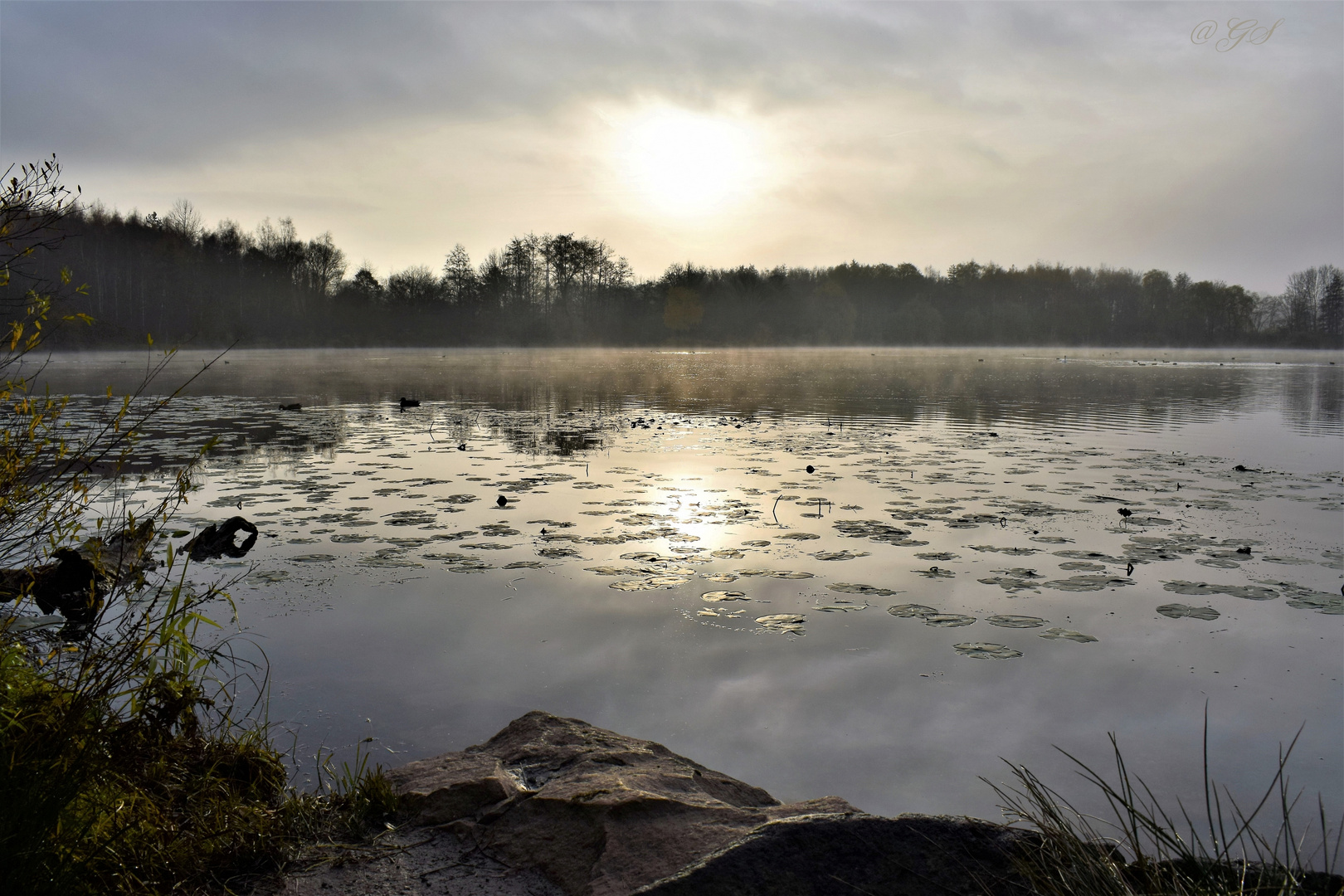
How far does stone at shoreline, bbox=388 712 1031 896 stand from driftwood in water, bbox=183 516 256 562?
3.88 metres

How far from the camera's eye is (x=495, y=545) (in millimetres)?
6711

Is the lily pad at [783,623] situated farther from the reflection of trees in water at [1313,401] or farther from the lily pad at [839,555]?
the reflection of trees in water at [1313,401]

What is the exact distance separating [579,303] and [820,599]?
3043 inches

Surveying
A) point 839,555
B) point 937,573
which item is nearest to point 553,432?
point 839,555

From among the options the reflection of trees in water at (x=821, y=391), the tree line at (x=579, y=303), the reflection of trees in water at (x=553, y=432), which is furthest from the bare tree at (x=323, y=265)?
the reflection of trees in water at (x=553, y=432)

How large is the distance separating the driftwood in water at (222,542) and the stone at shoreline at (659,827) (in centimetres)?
388

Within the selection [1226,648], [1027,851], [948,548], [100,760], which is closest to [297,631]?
[100,760]

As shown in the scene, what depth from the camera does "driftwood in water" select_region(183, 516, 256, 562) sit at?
6316 millimetres

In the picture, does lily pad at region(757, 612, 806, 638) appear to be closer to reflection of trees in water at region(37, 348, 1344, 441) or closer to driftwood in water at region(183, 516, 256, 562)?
driftwood in water at region(183, 516, 256, 562)

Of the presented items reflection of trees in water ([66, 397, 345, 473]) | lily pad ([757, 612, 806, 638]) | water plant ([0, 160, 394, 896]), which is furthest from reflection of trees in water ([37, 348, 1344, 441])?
water plant ([0, 160, 394, 896])

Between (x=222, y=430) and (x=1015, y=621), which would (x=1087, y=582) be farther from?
(x=222, y=430)

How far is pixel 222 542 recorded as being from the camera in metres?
6.50

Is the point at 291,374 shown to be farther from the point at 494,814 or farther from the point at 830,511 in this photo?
the point at 494,814

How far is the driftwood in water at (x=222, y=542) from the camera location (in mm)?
6316
